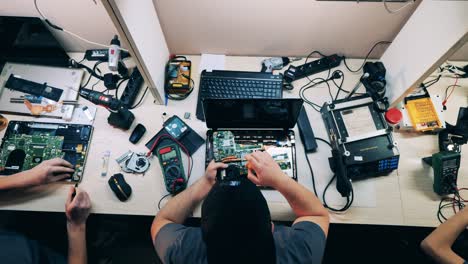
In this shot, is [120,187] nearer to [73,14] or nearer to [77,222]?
[77,222]

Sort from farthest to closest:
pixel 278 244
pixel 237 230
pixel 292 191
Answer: pixel 292 191
pixel 278 244
pixel 237 230

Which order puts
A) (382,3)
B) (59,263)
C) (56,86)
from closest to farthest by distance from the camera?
1. (382,3)
2. (59,263)
3. (56,86)

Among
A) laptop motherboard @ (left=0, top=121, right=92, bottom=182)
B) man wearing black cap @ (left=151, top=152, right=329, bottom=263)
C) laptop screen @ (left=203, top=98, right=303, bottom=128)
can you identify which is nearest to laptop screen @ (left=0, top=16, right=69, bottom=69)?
laptop motherboard @ (left=0, top=121, right=92, bottom=182)

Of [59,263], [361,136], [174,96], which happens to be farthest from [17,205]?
[361,136]

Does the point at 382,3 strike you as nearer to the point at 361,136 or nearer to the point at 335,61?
the point at 335,61

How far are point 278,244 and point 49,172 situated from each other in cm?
99

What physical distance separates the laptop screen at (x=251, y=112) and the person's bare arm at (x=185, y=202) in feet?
0.66

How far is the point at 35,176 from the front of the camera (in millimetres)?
1247

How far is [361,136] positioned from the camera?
1342 millimetres

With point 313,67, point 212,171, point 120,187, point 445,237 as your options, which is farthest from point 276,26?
point 445,237

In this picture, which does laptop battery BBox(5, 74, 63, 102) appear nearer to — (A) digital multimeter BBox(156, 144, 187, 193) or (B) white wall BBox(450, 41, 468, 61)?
(A) digital multimeter BBox(156, 144, 187, 193)

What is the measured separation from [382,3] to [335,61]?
0.36 m

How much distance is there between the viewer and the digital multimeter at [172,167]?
1.30 meters

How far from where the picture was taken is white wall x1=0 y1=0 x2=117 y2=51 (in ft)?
4.32
